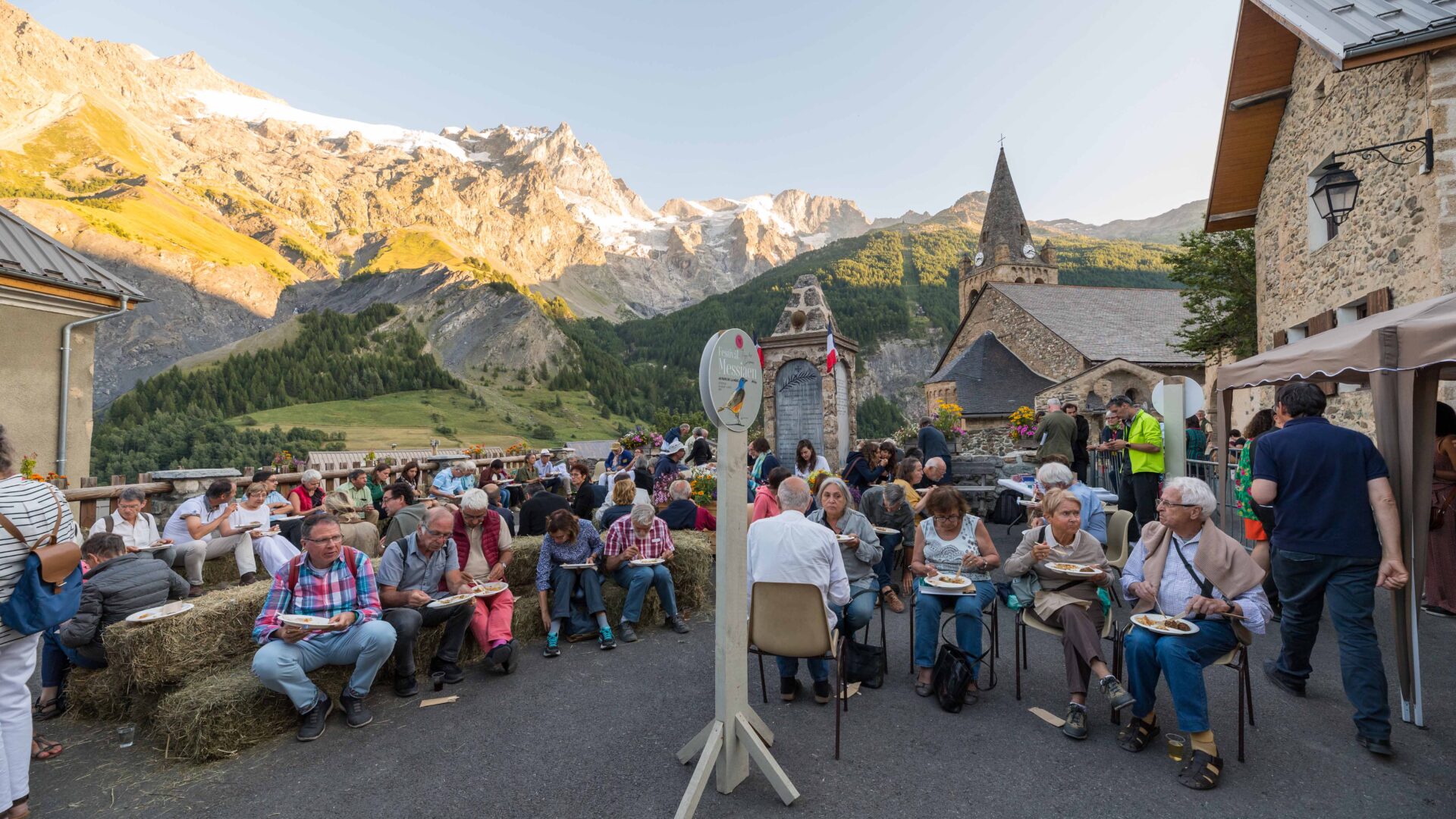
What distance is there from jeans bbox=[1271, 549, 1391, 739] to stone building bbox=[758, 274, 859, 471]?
9275mm

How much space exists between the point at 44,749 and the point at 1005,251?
48594mm

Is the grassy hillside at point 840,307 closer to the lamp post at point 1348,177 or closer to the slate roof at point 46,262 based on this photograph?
the slate roof at point 46,262

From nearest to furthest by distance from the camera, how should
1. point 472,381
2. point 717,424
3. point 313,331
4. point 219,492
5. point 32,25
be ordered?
point 717,424 → point 219,492 → point 313,331 → point 472,381 → point 32,25

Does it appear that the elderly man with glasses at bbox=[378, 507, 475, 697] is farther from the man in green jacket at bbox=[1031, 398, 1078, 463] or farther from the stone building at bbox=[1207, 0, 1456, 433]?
the stone building at bbox=[1207, 0, 1456, 433]

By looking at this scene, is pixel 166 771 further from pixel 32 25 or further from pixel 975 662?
pixel 32 25

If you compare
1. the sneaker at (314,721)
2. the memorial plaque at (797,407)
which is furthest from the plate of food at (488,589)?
the memorial plaque at (797,407)

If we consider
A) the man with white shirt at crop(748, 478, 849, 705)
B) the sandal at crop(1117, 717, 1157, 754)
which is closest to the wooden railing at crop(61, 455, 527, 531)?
the man with white shirt at crop(748, 478, 849, 705)

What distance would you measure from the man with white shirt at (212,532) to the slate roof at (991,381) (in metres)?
24.4

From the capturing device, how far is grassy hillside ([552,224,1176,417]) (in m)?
71.2

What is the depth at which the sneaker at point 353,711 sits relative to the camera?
431 centimetres

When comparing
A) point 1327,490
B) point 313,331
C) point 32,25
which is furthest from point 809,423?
point 32,25

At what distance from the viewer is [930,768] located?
11.8 ft

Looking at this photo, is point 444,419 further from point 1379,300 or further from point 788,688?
point 1379,300

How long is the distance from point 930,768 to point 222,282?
108551mm
